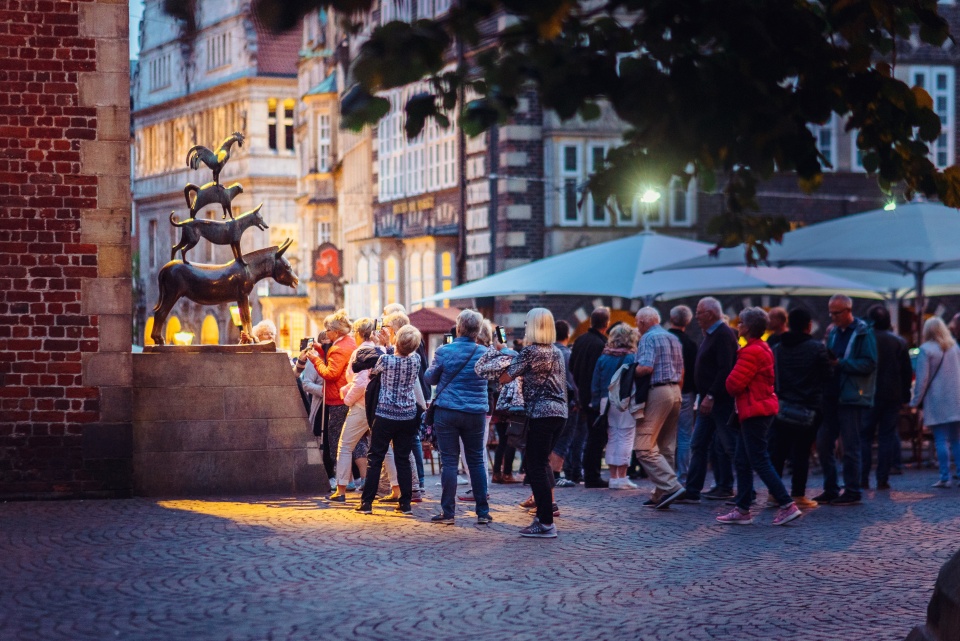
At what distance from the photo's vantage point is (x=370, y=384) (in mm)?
13555

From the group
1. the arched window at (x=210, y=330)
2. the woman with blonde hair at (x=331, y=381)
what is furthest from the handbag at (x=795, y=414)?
the arched window at (x=210, y=330)

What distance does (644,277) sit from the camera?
65.4 ft

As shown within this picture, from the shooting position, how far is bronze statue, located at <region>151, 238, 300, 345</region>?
14711 millimetres

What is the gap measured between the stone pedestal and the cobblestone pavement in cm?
75

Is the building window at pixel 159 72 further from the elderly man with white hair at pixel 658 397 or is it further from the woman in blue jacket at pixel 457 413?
the woman in blue jacket at pixel 457 413

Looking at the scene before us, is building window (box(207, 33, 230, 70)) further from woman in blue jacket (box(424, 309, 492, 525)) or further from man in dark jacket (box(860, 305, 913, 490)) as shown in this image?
woman in blue jacket (box(424, 309, 492, 525))

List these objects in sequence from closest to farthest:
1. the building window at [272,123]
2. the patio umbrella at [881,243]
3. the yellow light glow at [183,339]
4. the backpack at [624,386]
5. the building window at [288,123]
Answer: the backpack at [624,386]
the yellow light glow at [183,339]
the patio umbrella at [881,243]
the building window at [272,123]
the building window at [288,123]

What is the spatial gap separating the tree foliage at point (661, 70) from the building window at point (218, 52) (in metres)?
63.2

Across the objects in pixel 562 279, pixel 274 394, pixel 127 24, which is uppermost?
pixel 127 24

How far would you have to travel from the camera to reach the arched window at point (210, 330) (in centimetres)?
6488

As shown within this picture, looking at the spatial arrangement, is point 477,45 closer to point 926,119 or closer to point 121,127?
point 926,119

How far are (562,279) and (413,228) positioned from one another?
62.9 feet

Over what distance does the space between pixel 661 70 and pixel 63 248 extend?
985 centimetres

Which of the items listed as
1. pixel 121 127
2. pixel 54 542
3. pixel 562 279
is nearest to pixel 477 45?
pixel 54 542
